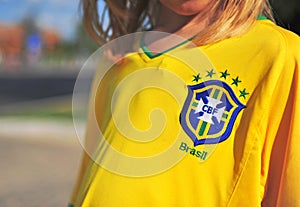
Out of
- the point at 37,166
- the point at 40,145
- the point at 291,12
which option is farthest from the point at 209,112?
the point at 40,145

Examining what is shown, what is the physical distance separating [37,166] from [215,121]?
615 cm

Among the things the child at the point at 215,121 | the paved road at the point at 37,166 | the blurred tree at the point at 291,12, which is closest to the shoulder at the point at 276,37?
the child at the point at 215,121

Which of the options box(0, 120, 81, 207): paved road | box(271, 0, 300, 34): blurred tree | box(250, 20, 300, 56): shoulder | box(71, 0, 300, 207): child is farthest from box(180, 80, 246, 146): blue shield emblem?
box(0, 120, 81, 207): paved road

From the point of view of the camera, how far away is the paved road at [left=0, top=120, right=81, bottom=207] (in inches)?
237

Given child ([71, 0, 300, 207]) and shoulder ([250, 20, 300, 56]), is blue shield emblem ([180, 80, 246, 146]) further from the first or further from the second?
shoulder ([250, 20, 300, 56])

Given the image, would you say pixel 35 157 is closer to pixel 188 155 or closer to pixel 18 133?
pixel 18 133

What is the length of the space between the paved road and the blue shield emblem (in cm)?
422

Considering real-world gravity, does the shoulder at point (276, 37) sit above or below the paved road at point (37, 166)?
above

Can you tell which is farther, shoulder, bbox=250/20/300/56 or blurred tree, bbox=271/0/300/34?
blurred tree, bbox=271/0/300/34

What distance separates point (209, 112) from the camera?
4.76 ft

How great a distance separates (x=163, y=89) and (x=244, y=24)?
237 mm

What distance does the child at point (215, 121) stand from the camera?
1.40m

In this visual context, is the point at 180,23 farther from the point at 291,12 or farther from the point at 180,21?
the point at 291,12

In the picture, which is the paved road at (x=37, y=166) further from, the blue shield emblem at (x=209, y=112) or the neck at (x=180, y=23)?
the blue shield emblem at (x=209, y=112)
